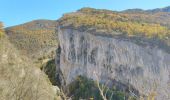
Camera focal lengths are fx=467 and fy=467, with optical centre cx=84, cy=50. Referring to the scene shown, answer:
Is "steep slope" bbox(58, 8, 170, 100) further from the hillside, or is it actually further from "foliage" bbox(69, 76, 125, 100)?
"foliage" bbox(69, 76, 125, 100)

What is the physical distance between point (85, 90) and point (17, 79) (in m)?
45.9

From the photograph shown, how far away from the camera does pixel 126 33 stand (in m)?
64.9

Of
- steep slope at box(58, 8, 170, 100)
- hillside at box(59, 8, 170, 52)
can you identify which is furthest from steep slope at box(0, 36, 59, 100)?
hillside at box(59, 8, 170, 52)

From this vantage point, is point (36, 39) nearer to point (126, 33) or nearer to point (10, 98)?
point (126, 33)

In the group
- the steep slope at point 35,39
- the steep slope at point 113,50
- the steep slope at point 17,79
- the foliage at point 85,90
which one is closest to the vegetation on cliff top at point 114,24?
the steep slope at point 113,50

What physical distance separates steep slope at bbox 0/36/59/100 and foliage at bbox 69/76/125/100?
Answer: 126 feet

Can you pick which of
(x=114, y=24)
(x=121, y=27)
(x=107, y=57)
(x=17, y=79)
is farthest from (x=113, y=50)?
(x=17, y=79)

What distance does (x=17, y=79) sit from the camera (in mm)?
8664

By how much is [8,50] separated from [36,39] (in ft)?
267

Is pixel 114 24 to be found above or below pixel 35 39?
above

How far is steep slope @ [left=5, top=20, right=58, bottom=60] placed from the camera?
83.1m

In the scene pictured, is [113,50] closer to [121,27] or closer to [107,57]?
[107,57]

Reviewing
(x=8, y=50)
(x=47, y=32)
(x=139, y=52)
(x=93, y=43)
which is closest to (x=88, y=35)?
(x=93, y=43)

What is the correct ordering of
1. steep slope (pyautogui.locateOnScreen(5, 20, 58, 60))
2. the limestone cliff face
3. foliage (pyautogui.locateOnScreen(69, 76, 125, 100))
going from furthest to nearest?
steep slope (pyautogui.locateOnScreen(5, 20, 58, 60))
the limestone cliff face
foliage (pyautogui.locateOnScreen(69, 76, 125, 100))
